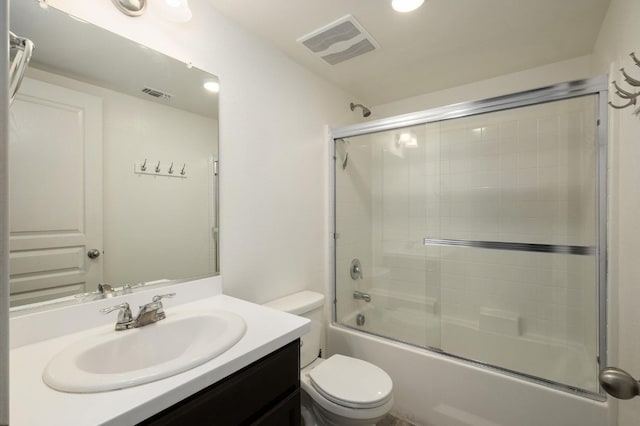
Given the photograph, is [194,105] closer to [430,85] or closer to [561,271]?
[430,85]

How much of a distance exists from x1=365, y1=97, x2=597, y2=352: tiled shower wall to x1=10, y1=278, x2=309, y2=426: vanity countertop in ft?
5.05

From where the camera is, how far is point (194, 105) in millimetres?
1356

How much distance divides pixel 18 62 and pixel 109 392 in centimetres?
90

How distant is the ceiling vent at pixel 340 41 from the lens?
1.56 meters

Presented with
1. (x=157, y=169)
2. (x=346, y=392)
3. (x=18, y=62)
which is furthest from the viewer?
(x=346, y=392)

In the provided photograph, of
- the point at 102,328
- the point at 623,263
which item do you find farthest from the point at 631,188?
the point at 102,328

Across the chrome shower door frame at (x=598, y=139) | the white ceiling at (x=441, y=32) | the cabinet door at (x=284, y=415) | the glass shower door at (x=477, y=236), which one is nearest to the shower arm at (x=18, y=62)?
the white ceiling at (x=441, y=32)

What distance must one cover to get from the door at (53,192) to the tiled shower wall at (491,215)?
186 cm

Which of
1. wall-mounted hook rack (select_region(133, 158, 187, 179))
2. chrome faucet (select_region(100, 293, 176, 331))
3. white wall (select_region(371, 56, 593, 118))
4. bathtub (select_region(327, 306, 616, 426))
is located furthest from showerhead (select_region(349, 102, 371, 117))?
chrome faucet (select_region(100, 293, 176, 331))

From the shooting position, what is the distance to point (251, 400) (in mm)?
848

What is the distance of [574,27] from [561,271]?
4.78 ft

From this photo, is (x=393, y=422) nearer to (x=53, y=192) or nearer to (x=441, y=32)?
(x=53, y=192)

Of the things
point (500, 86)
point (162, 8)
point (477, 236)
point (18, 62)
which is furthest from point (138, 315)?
point (500, 86)

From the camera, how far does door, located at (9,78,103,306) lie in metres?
0.89
